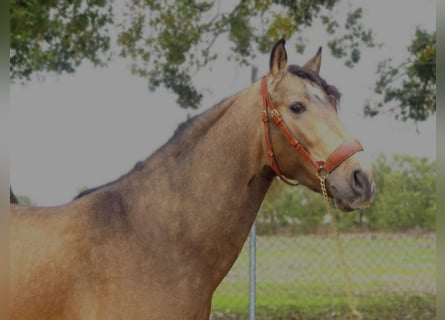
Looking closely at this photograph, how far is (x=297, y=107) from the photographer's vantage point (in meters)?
2.98

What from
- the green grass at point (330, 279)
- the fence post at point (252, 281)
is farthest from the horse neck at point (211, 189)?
the green grass at point (330, 279)

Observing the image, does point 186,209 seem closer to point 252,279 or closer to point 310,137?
point 310,137

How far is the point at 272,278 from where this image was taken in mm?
10195

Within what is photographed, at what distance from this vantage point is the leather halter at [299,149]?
2803 mm

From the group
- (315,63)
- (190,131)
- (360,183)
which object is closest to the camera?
(360,183)

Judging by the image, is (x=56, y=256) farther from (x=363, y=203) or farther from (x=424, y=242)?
(x=424, y=242)

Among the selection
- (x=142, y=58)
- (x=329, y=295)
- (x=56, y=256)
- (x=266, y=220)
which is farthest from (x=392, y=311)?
(x=56, y=256)

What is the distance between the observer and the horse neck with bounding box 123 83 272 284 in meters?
2.94

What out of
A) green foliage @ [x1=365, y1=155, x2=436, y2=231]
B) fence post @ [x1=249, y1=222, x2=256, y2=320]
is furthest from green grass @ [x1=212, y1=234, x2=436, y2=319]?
fence post @ [x1=249, y1=222, x2=256, y2=320]

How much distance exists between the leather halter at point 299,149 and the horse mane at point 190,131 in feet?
0.92

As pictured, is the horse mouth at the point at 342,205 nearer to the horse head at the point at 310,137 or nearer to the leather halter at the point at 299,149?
the horse head at the point at 310,137

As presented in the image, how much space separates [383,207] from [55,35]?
28.8ft

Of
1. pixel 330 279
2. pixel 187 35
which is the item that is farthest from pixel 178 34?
pixel 330 279

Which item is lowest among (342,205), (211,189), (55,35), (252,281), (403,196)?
(252,281)
